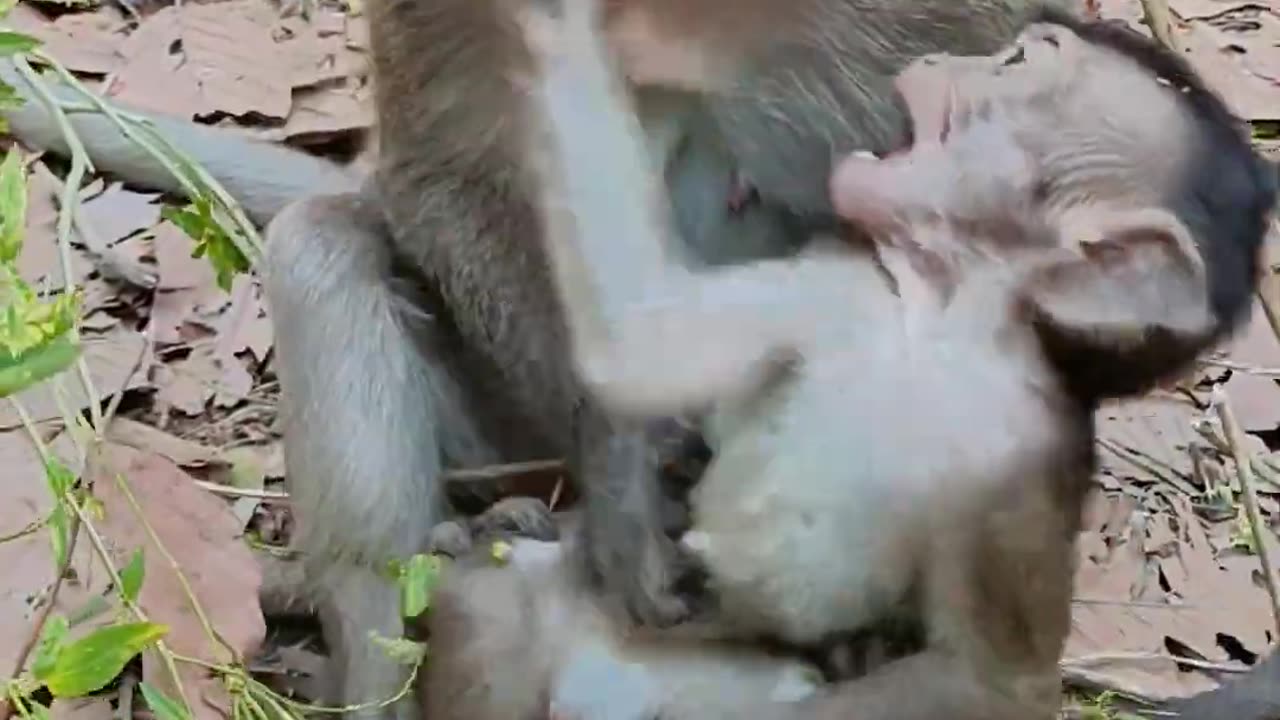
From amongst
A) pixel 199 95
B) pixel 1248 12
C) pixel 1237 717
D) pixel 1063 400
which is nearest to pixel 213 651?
pixel 1063 400

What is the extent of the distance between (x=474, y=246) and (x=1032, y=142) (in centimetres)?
89

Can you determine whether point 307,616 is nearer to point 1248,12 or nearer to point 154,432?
point 154,432

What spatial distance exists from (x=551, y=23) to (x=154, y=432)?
1.49 metres

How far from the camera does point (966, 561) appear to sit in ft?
7.10

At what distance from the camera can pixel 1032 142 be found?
2.21m

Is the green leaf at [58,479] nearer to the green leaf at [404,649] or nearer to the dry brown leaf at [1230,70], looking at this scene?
the green leaf at [404,649]

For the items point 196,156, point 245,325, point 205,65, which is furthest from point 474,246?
point 205,65

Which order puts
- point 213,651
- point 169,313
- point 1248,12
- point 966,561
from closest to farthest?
point 966,561
point 213,651
point 169,313
point 1248,12

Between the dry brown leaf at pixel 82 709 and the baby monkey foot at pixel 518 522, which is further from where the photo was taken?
the dry brown leaf at pixel 82 709

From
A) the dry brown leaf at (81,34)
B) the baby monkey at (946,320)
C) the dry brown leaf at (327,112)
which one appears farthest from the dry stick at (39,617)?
the dry brown leaf at (81,34)

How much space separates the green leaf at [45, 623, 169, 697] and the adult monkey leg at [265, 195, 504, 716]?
0.71 meters

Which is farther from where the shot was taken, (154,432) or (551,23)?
(154,432)

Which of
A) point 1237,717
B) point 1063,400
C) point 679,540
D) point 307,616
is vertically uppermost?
point 1063,400

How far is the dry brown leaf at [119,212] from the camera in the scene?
3.85m
